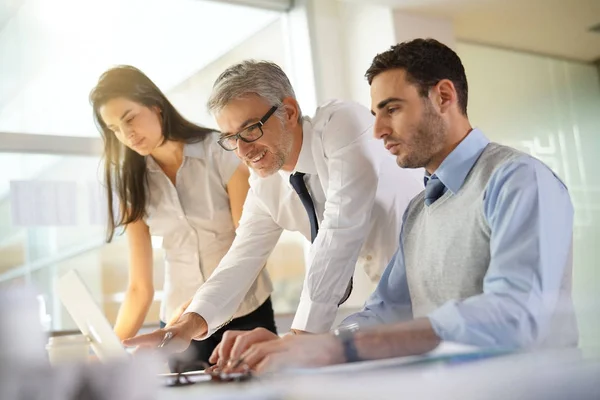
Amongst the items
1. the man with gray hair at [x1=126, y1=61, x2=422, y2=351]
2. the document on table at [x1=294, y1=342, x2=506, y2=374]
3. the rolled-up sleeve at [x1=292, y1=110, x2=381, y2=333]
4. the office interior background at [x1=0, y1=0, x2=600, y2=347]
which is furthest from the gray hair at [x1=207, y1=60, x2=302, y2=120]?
the office interior background at [x1=0, y1=0, x2=600, y2=347]

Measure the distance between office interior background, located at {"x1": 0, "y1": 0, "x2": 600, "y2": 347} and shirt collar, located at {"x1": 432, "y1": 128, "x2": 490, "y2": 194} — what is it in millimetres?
1585

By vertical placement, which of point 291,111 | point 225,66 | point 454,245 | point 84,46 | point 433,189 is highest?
point 84,46

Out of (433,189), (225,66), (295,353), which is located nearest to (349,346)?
(295,353)

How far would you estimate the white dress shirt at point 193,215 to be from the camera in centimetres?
198

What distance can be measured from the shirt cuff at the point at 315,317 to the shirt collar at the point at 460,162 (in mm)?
374

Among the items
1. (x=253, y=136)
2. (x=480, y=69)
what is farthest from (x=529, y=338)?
(x=480, y=69)

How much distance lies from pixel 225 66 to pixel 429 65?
193 cm

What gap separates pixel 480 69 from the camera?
3.29m

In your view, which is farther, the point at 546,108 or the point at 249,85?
the point at 546,108

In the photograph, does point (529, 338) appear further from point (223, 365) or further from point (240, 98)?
point (240, 98)

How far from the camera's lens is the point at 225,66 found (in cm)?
313

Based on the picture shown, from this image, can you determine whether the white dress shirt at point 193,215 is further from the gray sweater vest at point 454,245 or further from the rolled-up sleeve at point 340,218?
the gray sweater vest at point 454,245

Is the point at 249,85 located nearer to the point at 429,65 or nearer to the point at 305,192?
the point at 305,192

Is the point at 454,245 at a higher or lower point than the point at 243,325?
higher
